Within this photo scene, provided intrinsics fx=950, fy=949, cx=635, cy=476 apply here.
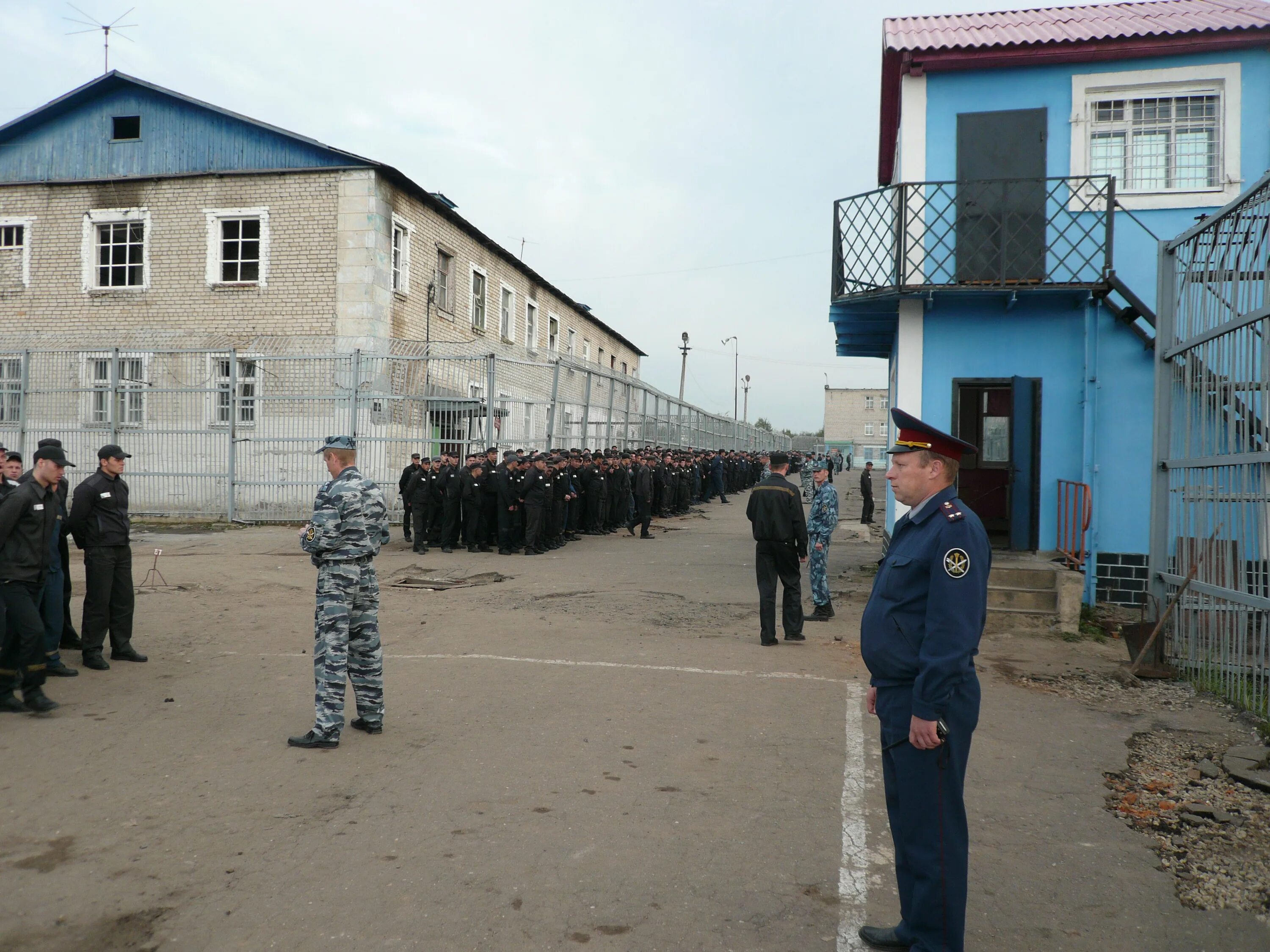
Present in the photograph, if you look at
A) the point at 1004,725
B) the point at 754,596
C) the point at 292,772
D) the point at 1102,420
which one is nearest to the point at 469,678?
the point at 292,772

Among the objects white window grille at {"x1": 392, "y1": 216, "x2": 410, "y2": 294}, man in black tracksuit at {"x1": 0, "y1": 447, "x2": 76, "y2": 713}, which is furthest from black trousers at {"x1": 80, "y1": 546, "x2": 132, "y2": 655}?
white window grille at {"x1": 392, "y1": 216, "x2": 410, "y2": 294}

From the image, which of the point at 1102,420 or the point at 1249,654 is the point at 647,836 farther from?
the point at 1102,420

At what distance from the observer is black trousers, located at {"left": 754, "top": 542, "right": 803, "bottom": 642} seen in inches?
346

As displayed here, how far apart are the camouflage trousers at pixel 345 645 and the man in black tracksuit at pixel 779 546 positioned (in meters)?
3.89

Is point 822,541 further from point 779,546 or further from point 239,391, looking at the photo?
point 239,391

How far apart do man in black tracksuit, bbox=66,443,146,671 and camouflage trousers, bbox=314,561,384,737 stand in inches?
114

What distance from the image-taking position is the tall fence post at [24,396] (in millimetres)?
20281

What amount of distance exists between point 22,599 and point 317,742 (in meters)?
2.45

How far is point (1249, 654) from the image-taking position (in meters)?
6.80

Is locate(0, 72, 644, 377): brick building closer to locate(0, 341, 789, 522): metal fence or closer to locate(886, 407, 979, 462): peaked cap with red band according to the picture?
locate(0, 341, 789, 522): metal fence

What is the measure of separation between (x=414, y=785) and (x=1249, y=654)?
19.2ft

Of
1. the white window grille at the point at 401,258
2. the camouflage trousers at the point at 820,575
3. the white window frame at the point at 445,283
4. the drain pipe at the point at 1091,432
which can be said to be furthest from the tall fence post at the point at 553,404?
the drain pipe at the point at 1091,432

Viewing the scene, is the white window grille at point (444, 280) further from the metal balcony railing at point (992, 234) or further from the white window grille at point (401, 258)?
the metal balcony railing at point (992, 234)

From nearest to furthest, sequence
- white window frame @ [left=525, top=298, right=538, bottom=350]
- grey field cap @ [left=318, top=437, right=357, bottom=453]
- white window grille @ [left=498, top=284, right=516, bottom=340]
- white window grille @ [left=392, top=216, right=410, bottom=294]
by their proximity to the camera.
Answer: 1. grey field cap @ [left=318, top=437, right=357, bottom=453]
2. white window grille @ [left=392, top=216, right=410, bottom=294]
3. white window grille @ [left=498, top=284, right=516, bottom=340]
4. white window frame @ [left=525, top=298, right=538, bottom=350]
